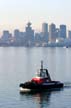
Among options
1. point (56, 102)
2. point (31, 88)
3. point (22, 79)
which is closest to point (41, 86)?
point (31, 88)

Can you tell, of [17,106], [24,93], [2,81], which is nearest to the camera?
[17,106]

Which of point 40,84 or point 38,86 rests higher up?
point 40,84

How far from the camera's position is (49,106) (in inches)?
2000

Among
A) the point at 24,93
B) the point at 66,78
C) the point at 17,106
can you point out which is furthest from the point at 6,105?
the point at 66,78

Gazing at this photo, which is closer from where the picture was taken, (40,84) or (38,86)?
(38,86)

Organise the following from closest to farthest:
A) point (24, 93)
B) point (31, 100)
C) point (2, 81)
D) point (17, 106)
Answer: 1. point (17, 106)
2. point (31, 100)
3. point (24, 93)
4. point (2, 81)

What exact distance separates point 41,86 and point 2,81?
12.0 m

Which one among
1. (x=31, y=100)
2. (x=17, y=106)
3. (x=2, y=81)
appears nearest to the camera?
(x=17, y=106)

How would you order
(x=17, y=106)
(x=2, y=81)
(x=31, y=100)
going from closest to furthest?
(x=17, y=106) → (x=31, y=100) → (x=2, y=81)

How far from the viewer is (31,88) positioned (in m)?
61.2

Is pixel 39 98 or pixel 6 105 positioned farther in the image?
pixel 39 98

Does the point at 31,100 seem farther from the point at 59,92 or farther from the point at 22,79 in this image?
the point at 22,79

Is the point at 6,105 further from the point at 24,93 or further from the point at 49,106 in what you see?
the point at 24,93

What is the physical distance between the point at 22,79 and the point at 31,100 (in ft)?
70.5
